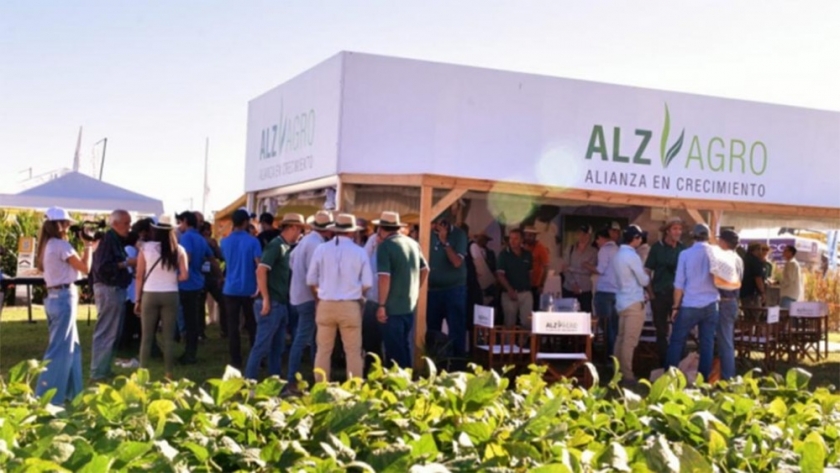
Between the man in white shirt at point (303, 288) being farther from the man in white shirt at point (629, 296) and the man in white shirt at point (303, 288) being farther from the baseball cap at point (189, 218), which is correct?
the man in white shirt at point (629, 296)

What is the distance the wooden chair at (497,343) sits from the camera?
8.34 m

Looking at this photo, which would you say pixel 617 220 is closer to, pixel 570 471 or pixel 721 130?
pixel 721 130

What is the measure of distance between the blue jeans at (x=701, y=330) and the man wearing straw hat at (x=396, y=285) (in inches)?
104

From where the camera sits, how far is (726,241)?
8.21m

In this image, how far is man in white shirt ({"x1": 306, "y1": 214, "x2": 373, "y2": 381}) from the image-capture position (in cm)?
722

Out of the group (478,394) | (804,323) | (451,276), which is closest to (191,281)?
(451,276)

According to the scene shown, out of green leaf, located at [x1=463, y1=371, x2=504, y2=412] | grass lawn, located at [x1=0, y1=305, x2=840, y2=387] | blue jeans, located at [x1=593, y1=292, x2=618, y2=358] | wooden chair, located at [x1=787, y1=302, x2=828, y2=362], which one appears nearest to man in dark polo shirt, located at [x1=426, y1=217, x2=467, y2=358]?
grass lawn, located at [x1=0, y1=305, x2=840, y2=387]

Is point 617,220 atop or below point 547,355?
atop

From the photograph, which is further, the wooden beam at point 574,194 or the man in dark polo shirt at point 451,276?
the man in dark polo shirt at point 451,276

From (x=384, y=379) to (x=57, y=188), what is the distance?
11.3 meters

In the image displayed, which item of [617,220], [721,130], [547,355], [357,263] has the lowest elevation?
[547,355]

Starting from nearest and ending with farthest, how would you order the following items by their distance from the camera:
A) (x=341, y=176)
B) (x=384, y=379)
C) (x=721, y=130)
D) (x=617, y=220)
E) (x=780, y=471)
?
(x=780, y=471) < (x=384, y=379) < (x=341, y=176) < (x=721, y=130) < (x=617, y=220)

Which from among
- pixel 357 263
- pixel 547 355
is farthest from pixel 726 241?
pixel 357 263

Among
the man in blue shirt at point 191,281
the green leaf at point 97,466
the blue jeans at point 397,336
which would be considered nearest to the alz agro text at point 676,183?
the blue jeans at point 397,336
